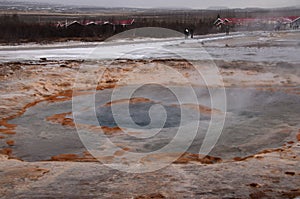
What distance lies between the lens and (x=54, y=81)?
485 inches

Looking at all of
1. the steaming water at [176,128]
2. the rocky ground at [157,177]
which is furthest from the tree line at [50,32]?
the rocky ground at [157,177]

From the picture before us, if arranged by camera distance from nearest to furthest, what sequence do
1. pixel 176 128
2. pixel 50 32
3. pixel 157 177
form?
pixel 157 177
pixel 176 128
pixel 50 32

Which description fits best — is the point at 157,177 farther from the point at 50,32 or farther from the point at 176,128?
the point at 50,32

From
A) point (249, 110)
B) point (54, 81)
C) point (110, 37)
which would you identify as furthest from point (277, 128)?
point (110, 37)

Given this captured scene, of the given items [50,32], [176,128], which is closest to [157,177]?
[176,128]

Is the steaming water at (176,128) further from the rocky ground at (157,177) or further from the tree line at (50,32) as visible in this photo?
the tree line at (50,32)

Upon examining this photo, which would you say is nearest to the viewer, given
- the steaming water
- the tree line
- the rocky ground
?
the rocky ground

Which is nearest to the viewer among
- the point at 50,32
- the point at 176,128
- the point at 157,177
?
the point at 157,177

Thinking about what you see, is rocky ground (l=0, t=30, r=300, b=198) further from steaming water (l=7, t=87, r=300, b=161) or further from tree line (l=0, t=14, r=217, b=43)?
tree line (l=0, t=14, r=217, b=43)

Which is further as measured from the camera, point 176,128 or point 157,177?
point 176,128

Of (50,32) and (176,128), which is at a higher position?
(50,32)

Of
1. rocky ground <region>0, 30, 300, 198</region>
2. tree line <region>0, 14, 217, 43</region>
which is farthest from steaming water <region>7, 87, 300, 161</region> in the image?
tree line <region>0, 14, 217, 43</region>

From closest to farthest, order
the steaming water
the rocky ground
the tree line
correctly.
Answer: the rocky ground
the steaming water
the tree line

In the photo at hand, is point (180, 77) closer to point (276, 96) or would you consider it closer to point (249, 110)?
point (276, 96)
